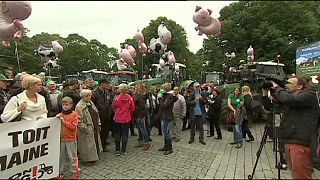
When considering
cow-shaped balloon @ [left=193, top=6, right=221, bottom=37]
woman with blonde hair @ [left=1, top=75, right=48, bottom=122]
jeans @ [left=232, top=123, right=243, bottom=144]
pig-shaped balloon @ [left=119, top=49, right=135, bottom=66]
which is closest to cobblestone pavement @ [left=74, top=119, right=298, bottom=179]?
jeans @ [left=232, top=123, right=243, bottom=144]

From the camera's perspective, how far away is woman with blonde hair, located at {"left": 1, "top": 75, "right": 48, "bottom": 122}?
198 inches

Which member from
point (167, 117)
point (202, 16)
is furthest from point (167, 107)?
point (202, 16)

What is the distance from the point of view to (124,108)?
825 cm

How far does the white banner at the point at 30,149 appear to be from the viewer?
495 cm

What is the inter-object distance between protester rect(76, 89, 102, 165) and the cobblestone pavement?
243mm

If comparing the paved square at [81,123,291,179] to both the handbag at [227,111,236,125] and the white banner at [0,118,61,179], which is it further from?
the white banner at [0,118,61,179]

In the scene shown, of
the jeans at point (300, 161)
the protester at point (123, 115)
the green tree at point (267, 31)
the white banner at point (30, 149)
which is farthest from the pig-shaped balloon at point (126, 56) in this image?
the jeans at point (300, 161)

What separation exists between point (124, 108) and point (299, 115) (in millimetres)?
4687

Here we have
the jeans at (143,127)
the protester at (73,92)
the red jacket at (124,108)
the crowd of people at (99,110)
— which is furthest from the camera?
the jeans at (143,127)

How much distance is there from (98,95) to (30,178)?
3460mm

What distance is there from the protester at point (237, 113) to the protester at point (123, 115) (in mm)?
3217

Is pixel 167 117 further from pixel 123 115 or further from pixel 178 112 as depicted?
pixel 178 112

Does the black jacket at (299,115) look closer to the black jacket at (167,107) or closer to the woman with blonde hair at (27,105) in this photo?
the woman with blonde hair at (27,105)

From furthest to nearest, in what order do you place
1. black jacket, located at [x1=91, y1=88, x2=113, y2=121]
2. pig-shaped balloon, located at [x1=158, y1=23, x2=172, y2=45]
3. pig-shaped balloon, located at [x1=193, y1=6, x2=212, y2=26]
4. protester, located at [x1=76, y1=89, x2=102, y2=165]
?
pig-shaped balloon, located at [x1=158, y1=23, x2=172, y2=45] → pig-shaped balloon, located at [x1=193, y1=6, x2=212, y2=26] → black jacket, located at [x1=91, y1=88, x2=113, y2=121] → protester, located at [x1=76, y1=89, x2=102, y2=165]
